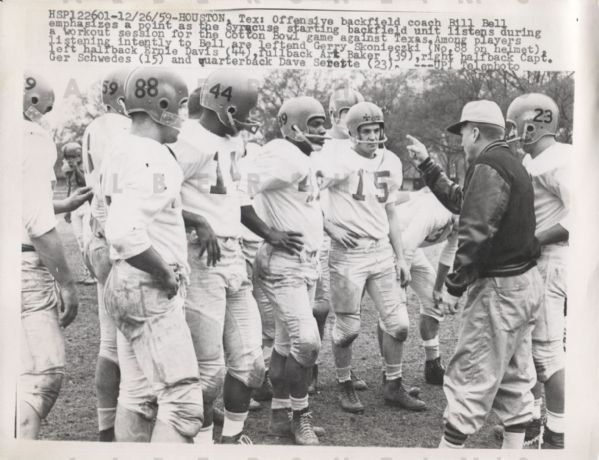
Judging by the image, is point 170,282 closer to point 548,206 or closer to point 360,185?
point 360,185

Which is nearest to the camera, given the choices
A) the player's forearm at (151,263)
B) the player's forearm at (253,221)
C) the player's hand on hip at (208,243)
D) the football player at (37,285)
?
the player's forearm at (151,263)

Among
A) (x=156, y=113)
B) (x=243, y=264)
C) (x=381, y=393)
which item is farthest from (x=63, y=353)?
(x=381, y=393)

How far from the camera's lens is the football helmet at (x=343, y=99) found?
511 cm

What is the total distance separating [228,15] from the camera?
5.12 meters

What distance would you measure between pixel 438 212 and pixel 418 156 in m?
0.39

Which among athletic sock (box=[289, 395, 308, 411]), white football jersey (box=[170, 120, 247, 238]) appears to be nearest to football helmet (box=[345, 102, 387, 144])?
white football jersey (box=[170, 120, 247, 238])

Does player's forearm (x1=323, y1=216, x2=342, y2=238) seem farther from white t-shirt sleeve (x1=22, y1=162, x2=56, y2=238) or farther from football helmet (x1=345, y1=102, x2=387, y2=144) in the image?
white t-shirt sleeve (x1=22, y1=162, x2=56, y2=238)

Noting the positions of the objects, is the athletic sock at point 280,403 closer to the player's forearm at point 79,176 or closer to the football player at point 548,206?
the football player at point 548,206

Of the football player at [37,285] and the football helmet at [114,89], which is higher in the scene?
the football helmet at [114,89]

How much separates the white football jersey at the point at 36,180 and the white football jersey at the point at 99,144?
9.6 inches

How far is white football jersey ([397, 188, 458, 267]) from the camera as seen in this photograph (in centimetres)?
514

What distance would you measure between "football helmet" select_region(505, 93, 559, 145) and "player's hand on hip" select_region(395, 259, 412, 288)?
1.04 m

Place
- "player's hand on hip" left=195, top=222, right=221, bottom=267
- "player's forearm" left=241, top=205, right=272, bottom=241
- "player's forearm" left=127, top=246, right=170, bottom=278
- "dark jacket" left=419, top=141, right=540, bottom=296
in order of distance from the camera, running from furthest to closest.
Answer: "player's forearm" left=241, top=205, right=272, bottom=241 < "player's hand on hip" left=195, top=222, right=221, bottom=267 < "dark jacket" left=419, top=141, right=540, bottom=296 < "player's forearm" left=127, top=246, right=170, bottom=278

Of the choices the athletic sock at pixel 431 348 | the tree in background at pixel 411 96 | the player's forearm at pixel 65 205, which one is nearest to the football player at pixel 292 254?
the tree in background at pixel 411 96
